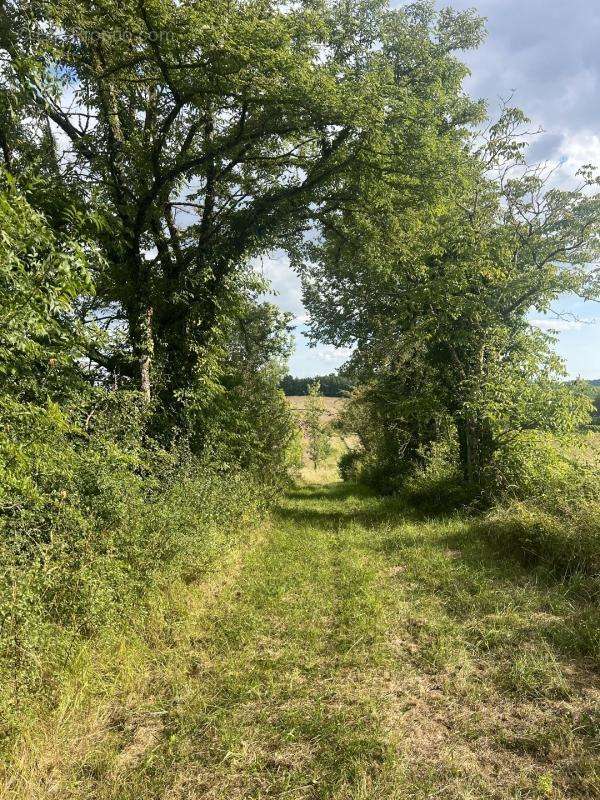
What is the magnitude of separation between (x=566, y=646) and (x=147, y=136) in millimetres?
11241

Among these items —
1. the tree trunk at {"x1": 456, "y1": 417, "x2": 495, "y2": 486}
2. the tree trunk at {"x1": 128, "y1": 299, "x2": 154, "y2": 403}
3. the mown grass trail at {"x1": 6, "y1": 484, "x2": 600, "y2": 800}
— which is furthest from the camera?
the tree trunk at {"x1": 456, "y1": 417, "x2": 495, "y2": 486}

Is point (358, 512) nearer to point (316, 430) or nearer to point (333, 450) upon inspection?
point (316, 430)

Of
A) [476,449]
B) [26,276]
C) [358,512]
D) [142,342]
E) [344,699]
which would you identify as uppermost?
[142,342]

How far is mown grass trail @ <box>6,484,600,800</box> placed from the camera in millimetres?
3264

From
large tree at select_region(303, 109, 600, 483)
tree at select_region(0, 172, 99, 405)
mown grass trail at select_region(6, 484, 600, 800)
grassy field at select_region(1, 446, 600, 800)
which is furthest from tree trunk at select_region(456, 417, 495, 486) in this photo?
tree at select_region(0, 172, 99, 405)

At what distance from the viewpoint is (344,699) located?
4.22m

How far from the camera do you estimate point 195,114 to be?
31.6 ft

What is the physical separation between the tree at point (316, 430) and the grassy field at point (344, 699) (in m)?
24.9

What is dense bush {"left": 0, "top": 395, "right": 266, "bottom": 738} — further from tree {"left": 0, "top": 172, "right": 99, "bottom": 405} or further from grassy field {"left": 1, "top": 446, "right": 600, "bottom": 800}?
tree {"left": 0, "top": 172, "right": 99, "bottom": 405}

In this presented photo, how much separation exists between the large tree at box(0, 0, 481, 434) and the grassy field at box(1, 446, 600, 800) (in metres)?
5.11

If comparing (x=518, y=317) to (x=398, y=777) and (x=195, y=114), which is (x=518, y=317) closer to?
(x=195, y=114)

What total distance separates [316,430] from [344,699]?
3276cm

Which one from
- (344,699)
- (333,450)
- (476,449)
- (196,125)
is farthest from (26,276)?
(333,450)

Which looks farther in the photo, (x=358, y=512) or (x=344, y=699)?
(x=358, y=512)
